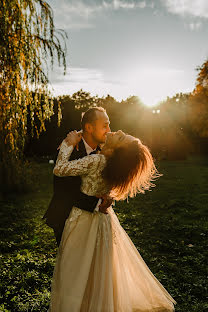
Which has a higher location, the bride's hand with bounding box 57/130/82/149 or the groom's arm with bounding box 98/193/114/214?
the bride's hand with bounding box 57/130/82/149

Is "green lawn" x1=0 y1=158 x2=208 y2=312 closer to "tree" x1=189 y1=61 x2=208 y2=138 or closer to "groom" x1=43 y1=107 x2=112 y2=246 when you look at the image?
"groom" x1=43 y1=107 x2=112 y2=246

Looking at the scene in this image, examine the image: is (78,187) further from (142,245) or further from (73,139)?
(142,245)

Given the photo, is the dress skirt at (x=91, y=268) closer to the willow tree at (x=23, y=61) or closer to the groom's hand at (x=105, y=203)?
the groom's hand at (x=105, y=203)

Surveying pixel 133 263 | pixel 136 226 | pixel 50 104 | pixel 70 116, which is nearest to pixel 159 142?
pixel 70 116

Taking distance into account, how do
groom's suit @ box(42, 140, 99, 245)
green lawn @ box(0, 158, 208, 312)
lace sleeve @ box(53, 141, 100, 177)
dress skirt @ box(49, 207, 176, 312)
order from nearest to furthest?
1. lace sleeve @ box(53, 141, 100, 177)
2. dress skirt @ box(49, 207, 176, 312)
3. groom's suit @ box(42, 140, 99, 245)
4. green lawn @ box(0, 158, 208, 312)

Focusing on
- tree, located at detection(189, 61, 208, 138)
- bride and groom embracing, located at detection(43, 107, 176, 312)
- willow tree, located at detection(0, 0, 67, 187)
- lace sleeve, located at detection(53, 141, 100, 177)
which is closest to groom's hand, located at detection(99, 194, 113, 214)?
bride and groom embracing, located at detection(43, 107, 176, 312)

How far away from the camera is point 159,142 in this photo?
90.4 ft

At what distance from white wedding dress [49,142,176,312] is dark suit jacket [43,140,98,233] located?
2.3 inches

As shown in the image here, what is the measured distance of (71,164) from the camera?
8.79ft

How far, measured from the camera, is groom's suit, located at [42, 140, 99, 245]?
2910 mm

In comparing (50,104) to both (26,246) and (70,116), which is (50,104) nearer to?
(26,246)

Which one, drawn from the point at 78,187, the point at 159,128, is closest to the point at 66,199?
the point at 78,187

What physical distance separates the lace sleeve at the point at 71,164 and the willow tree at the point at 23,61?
2.93 meters

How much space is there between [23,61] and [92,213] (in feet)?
11.5
